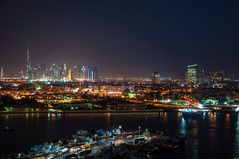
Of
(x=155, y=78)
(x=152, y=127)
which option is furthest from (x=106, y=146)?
(x=155, y=78)

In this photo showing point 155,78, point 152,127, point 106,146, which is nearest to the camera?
point 106,146

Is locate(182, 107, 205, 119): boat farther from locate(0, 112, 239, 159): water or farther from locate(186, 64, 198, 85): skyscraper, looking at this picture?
locate(186, 64, 198, 85): skyscraper

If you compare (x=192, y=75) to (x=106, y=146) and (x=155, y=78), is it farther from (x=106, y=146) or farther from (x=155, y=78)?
(x=106, y=146)

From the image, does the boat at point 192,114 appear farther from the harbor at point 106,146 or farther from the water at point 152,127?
the harbor at point 106,146

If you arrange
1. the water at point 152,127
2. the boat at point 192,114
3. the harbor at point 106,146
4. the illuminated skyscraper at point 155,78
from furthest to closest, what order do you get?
1. the illuminated skyscraper at point 155,78
2. the boat at point 192,114
3. the water at point 152,127
4. the harbor at point 106,146

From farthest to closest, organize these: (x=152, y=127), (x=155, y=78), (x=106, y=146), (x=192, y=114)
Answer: (x=155, y=78) < (x=192, y=114) < (x=152, y=127) < (x=106, y=146)

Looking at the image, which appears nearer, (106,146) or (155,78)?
(106,146)

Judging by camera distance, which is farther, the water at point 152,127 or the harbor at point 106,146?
the water at point 152,127

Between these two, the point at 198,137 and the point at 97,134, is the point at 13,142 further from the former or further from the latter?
the point at 198,137

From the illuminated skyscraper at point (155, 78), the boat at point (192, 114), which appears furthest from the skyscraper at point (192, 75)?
the boat at point (192, 114)

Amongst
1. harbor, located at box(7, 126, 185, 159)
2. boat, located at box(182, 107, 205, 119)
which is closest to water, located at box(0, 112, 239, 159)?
harbor, located at box(7, 126, 185, 159)

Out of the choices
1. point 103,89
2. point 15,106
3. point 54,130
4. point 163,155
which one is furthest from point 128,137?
point 103,89

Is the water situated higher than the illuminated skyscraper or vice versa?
the illuminated skyscraper
